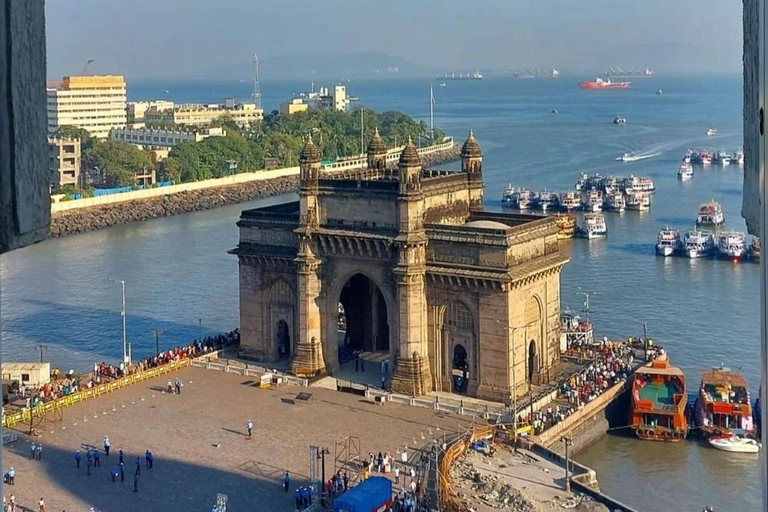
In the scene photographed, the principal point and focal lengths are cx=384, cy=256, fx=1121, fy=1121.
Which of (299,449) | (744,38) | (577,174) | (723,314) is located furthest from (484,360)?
(577,174)

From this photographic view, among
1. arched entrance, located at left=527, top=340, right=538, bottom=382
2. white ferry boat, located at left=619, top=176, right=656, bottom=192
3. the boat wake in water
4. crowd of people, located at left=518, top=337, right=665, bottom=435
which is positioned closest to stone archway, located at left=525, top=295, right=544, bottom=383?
arched entrance, located at left=527, top=340, right=538, bottom=382

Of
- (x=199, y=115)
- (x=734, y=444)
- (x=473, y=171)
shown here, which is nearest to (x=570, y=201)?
(x=473, y=171)

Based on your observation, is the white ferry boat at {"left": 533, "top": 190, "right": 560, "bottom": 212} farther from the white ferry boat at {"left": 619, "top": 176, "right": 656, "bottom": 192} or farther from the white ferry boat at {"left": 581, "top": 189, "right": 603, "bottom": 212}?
the white ferry boat at {"left": 619, "top": 176, "right": 656, "bottom": 192}

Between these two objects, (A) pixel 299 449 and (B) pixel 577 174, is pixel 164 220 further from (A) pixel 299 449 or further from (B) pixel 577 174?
(A) pixel 299 449

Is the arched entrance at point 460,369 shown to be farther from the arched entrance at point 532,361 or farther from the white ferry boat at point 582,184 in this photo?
the white ferry boat at point 582,184

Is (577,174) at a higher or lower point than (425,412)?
higher
